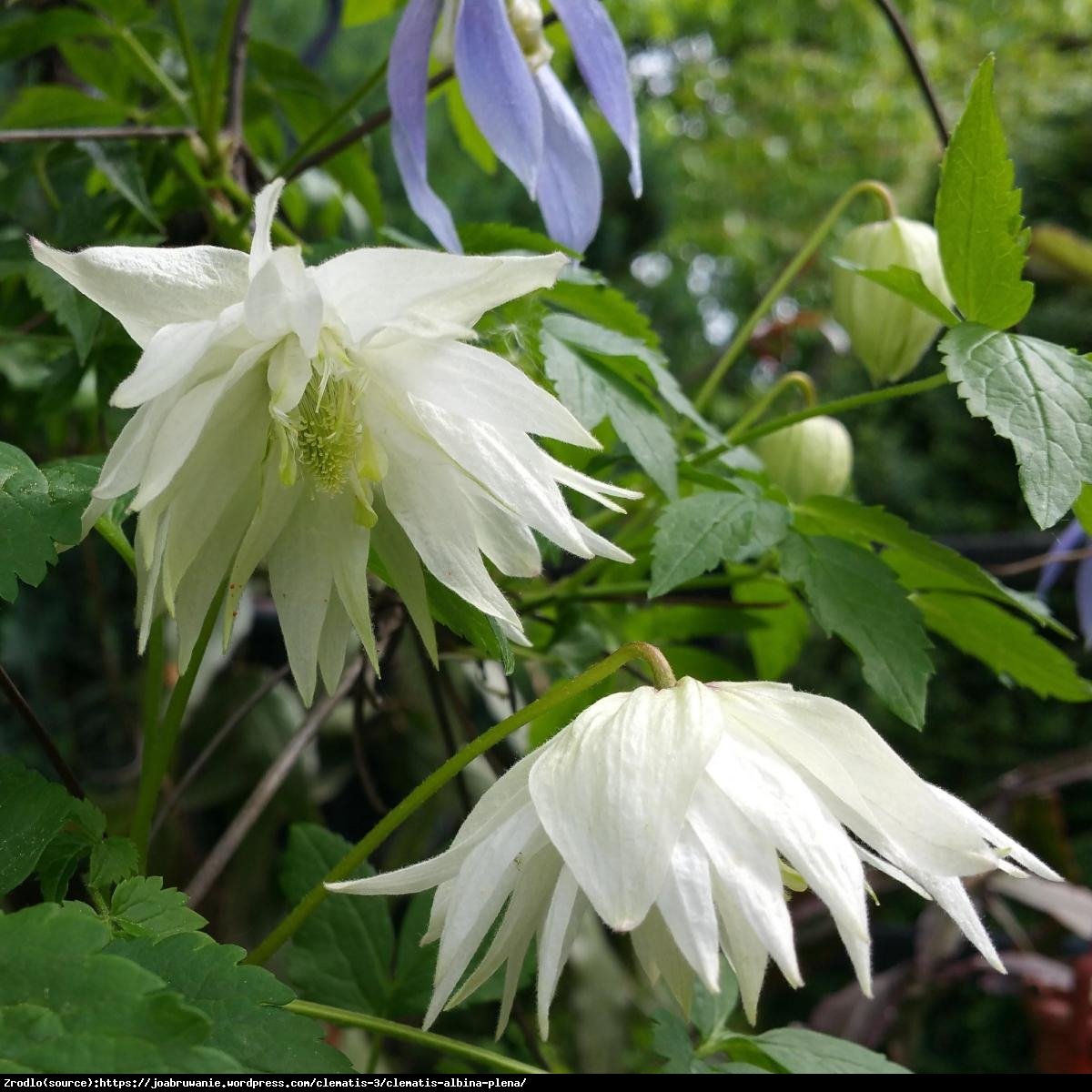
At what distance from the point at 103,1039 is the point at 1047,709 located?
2.84 metres

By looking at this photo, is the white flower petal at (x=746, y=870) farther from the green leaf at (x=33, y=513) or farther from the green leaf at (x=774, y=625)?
the green leaf at (x=774, y=625)

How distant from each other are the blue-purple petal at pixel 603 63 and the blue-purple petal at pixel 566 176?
0.02 m

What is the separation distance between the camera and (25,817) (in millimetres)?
464

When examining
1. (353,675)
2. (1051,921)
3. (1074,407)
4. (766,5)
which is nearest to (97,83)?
(353,675)

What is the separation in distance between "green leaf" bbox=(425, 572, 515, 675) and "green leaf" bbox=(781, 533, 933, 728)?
Result: 18 centimetres

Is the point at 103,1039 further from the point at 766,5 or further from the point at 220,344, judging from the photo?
the point at 766,5

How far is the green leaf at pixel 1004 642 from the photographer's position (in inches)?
27.3

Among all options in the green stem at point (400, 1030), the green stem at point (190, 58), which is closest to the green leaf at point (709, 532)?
the green stem at point (400, 1030)

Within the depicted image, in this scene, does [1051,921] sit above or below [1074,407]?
below

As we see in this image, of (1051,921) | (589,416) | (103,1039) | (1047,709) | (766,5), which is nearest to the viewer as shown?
(103,1039)

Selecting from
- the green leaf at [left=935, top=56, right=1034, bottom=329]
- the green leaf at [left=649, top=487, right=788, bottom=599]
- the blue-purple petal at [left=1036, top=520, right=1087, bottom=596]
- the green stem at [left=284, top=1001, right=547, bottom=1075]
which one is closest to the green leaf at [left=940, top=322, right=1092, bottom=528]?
the green leaf at [left=935, top=56, right=1034, bottom=329]

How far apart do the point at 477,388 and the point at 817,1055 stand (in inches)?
14.9

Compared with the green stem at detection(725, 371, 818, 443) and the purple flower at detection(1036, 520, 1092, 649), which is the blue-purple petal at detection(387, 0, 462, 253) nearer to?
the green stem at detection(725, 371, 818, 443)

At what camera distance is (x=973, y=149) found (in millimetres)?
548
